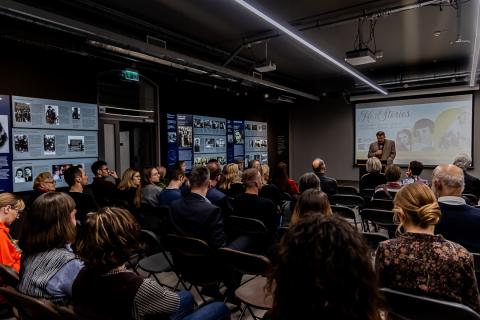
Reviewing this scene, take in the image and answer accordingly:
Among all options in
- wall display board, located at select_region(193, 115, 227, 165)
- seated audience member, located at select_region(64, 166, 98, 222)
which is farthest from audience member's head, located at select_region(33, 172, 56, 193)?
wall display board, located at select_region(193, 115, 227, 165)

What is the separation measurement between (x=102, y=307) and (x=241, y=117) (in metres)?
8.30

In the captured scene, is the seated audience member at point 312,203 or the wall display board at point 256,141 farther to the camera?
the wall display board at point 256,141

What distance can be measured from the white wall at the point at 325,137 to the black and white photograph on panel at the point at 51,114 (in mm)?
7916

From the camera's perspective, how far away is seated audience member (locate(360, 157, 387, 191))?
17.4 ft

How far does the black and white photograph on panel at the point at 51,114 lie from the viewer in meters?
5.04

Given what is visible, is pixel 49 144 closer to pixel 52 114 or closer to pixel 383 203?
pixel 52 114

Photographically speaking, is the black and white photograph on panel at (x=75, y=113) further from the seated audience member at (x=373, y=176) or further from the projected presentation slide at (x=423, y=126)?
the projected presentation slide at (x=423, y=126)

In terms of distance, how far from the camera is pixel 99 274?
1.38 metres

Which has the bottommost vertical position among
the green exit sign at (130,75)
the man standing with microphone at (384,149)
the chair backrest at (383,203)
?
the chair backrest at (383,203)

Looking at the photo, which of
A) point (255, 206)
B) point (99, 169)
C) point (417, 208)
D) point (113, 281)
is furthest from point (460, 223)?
point (99, 169)

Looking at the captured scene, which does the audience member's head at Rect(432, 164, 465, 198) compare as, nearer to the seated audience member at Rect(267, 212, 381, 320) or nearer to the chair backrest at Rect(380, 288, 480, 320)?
the chair backrest at Rect(380, 288, 480, 320)

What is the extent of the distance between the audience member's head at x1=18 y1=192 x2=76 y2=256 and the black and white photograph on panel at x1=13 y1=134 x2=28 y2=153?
3.55m

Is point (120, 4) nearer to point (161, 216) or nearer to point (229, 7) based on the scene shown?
point (229, 7)

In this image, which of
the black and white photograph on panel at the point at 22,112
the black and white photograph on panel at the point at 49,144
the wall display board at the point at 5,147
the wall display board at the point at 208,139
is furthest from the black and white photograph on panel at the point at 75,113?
the wall display board at the point at 208,139
